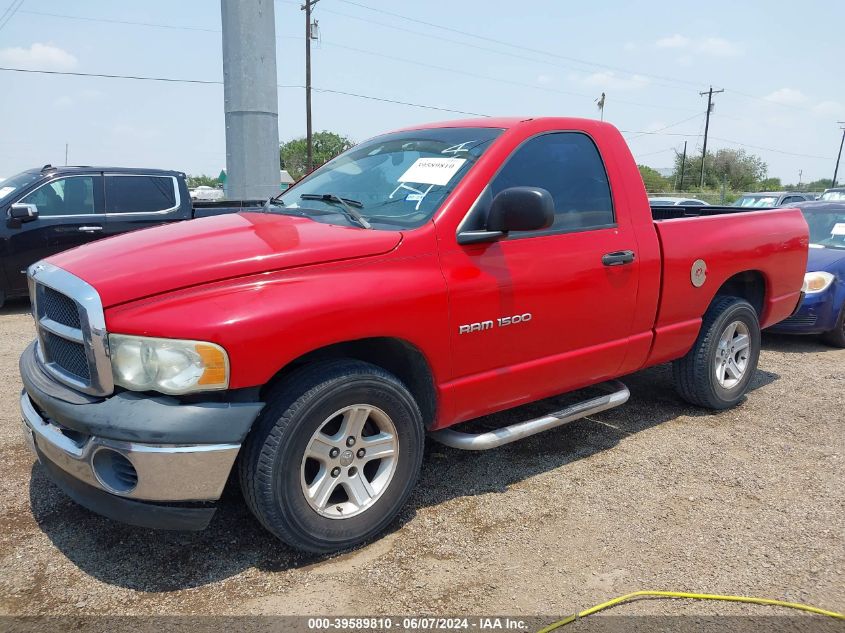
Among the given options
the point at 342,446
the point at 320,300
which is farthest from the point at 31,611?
the point at 320,300

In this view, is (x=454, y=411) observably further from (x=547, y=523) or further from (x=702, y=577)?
(x=702, y=577)

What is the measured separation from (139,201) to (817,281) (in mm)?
8269

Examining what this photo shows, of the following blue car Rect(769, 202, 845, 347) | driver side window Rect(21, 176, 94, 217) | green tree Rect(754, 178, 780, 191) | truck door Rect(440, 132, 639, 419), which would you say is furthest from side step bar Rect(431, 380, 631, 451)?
green tree Rect(754, 178, 780, 191)

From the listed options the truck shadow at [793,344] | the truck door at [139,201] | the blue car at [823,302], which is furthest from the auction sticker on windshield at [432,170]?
the truck door at [139,201]

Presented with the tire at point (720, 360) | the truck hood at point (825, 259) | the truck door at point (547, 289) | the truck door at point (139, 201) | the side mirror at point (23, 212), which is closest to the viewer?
the truck door at point (547, 289)

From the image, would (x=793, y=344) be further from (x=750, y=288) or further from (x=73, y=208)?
(x=73, y=208)

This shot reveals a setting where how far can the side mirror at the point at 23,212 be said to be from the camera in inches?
315

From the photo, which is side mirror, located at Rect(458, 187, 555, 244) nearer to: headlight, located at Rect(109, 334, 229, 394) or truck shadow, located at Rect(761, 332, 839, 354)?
headlight, located at Rect(109, 334, 229, 394)

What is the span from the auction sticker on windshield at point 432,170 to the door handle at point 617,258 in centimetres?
99

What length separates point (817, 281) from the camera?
6965 mm

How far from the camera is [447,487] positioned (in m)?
3.62

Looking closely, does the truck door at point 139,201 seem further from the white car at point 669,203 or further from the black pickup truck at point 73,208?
the white car at point 669,203

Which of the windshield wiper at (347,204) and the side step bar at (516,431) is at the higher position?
the windshield wiper at (347,204)

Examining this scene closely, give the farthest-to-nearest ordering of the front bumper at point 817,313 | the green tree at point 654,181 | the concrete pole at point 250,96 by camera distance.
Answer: the green tree at point 654,181 → the concrete pole at point 250,96 → the front bumper at point 817,313
